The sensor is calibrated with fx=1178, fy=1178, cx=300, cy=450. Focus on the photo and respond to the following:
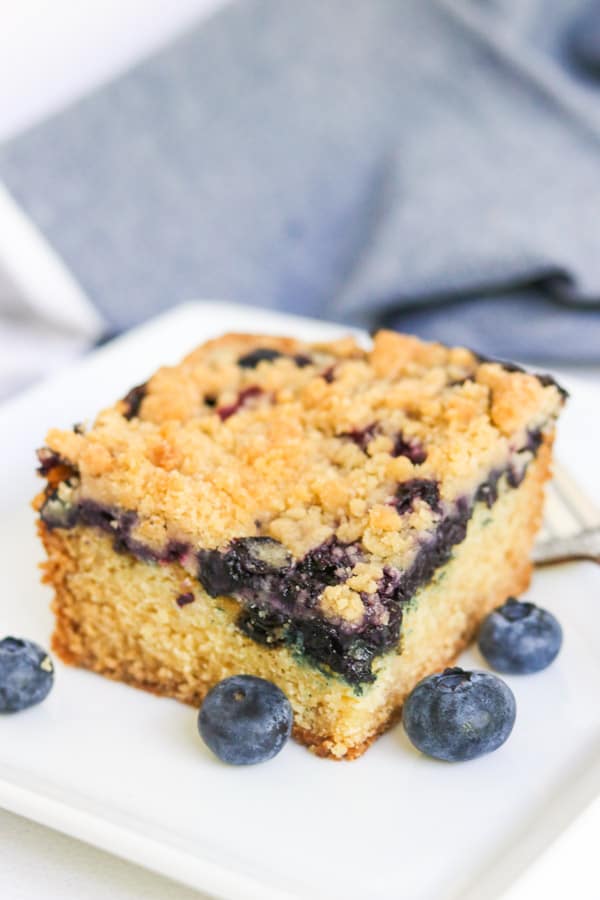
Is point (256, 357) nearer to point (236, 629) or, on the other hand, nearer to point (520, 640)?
point (236, 629)

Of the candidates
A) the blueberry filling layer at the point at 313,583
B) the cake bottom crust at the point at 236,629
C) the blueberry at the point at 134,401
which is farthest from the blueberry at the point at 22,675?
the blueberry at the point at 134,401

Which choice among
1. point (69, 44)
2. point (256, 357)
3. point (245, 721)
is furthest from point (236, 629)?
point (69, 44)

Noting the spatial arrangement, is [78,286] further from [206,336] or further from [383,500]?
[383,500]

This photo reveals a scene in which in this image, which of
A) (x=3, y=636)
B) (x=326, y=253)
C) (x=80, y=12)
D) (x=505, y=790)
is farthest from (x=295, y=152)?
(x=505, y=790)

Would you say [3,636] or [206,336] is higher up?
[206,336]

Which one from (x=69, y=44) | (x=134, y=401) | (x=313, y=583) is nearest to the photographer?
(x=313, y=583)

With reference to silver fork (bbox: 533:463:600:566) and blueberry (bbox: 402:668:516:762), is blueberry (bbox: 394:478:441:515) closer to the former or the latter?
blueberry (bbox: 402:668:516:762)
